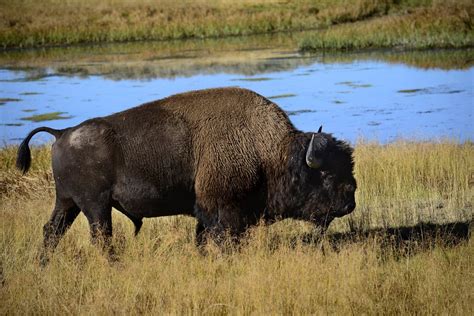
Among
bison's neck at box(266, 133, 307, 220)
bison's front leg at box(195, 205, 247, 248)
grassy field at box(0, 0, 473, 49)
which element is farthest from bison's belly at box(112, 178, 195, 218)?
grassy field at box(0, 0, 473, 49)

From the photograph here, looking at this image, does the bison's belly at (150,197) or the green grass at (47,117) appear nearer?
the bison's belly at (150,197)

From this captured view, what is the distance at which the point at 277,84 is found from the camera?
28125 millimetres

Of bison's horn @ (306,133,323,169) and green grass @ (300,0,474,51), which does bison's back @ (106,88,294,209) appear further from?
green grass @ (300,0,474,51)

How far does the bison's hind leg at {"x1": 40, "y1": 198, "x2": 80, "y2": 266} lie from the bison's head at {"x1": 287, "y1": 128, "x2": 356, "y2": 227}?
2.23 meters

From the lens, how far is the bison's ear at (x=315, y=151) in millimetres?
8016

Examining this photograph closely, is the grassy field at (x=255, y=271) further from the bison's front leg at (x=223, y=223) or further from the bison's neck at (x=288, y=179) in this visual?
the bison's neck at (x=288, y=179)

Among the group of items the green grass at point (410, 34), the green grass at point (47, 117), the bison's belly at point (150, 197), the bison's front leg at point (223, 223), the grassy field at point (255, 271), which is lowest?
the green grass at point (47, 117)

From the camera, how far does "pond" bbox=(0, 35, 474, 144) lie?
20812 mm

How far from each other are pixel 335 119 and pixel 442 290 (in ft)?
48.3

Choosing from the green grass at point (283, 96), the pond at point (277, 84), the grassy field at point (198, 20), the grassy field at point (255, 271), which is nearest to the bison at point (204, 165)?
the grassy field at point (255, 271)

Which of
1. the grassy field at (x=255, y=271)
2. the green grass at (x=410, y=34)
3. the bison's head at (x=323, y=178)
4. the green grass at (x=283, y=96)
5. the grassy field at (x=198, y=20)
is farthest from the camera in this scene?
the grassy field at (x=198, y=20)

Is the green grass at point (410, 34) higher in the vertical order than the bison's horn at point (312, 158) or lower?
lower

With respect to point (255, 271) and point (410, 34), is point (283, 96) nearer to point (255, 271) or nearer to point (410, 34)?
point (410, 34)

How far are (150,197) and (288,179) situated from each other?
4.50ft
